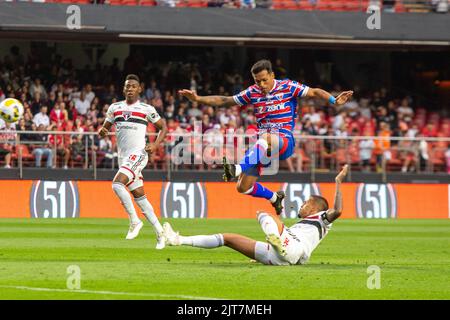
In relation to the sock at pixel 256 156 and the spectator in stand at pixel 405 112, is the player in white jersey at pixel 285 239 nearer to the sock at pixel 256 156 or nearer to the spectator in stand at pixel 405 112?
the sock at pixel 256 156

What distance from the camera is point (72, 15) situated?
34.0 m

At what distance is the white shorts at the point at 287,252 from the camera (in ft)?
42.8

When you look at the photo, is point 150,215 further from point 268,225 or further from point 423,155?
point 423,155

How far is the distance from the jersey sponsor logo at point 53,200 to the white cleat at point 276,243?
16458mm

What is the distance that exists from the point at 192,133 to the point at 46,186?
4240 mm

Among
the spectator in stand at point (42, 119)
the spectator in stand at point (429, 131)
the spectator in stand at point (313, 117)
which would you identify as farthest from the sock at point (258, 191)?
the spectator in stand at point (429, 131)

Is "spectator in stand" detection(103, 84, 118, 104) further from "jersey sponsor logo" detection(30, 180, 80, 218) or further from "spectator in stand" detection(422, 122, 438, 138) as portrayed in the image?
"spectator in stand" detection(422, 122, 438, 138)

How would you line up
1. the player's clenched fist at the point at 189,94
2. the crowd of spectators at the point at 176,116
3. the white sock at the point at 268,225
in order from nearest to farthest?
the white sock at the point at 268,225 < the player's clenched fist at the point at 189,94 < the crowd of spectators at the point at 176,116

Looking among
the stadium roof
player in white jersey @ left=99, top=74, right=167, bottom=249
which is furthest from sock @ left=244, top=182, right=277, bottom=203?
the stadium roof

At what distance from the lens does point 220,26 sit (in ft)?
116

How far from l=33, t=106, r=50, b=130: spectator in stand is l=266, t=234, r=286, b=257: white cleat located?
18466mm

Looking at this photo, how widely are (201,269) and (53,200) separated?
53.5 feet

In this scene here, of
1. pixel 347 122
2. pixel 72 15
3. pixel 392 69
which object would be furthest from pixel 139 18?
pixel 392 69
